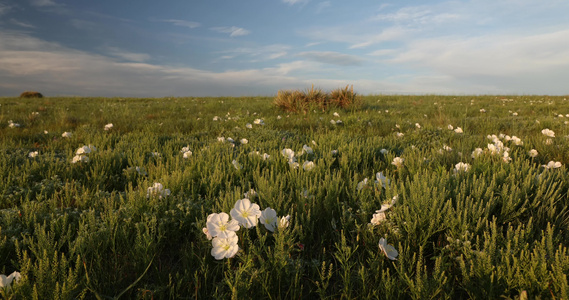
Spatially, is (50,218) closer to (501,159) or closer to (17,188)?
(17,188)

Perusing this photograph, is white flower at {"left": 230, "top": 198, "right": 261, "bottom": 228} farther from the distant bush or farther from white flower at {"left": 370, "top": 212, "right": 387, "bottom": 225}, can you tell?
the distant bush

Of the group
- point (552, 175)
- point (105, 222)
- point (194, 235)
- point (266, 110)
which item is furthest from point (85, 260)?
point (266, 110)

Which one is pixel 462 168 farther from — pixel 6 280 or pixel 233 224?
pixel 6 280

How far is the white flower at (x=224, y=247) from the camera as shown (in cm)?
170

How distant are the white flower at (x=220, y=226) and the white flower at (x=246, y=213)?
2.3 inches

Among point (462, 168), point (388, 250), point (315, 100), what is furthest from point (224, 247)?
point (315, 100)

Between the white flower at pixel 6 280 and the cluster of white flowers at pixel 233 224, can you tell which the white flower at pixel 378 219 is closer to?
the cluster of white flowers at pixel 233 224

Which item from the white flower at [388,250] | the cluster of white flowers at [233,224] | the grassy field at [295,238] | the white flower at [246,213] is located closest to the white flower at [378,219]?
the grassy field at [295,238]

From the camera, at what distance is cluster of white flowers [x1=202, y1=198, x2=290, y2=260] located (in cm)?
173

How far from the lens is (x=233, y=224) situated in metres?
1.82

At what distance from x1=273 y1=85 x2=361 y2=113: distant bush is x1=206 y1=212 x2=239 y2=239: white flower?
766 centimetres

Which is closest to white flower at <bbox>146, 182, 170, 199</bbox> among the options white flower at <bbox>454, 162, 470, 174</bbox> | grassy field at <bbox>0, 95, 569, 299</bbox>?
grassy field at <bbox>0, 95, 569, 299</bbox>

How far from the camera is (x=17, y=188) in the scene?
116 inches

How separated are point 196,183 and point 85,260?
1238 millimetres
